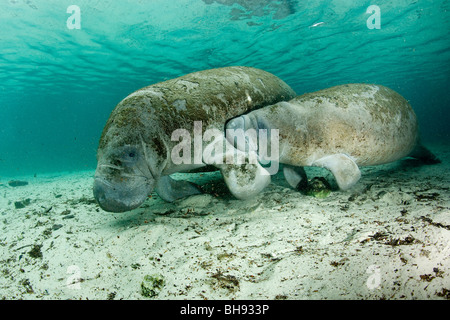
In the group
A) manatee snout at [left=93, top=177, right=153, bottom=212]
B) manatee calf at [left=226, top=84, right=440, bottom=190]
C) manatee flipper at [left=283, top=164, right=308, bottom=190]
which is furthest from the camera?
manatee flipper at [left=283, top=164, right=308, bottom=190]

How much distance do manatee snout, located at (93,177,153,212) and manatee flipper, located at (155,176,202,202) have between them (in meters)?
1.28

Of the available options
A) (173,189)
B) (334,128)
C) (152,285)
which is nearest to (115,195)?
(152,285)

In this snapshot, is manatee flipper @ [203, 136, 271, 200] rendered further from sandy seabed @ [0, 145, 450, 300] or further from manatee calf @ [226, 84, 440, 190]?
sandy seabed @ [0, 145, 450, 300]

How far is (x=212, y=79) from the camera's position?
3.69 metres

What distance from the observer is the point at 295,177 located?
14.4 feet

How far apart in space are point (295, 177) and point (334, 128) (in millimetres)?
1112

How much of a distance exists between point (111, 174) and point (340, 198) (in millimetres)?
3161

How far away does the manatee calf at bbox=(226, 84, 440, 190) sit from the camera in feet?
11.9

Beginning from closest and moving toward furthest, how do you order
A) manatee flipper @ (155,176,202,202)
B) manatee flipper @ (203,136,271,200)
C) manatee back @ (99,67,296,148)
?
manatee back @ (99,67,296,148), manatee flipper @ (203,136,271,200), manatee flipper @ (155,176,202,202)

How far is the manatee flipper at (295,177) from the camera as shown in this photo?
4300 millimetres

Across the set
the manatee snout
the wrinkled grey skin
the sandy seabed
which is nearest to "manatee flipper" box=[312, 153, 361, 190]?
the sandy seabed

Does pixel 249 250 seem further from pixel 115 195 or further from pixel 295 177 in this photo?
pixel 295 177

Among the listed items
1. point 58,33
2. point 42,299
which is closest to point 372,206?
point 42,299

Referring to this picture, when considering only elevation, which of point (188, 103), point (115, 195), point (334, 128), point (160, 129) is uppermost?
point (188, 103)
